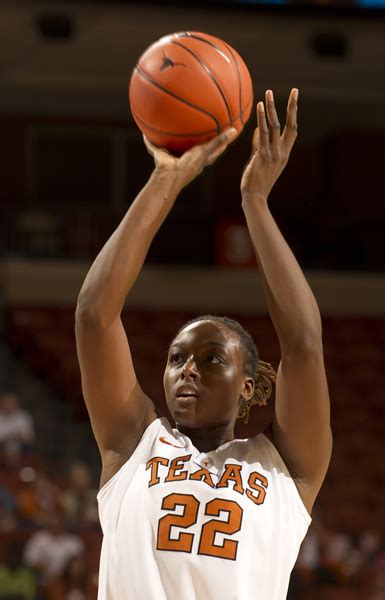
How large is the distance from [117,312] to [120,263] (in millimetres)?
117

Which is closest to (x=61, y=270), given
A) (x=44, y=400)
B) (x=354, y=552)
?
(x=44, y=400)

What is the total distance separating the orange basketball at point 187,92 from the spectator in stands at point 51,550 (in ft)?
18.4

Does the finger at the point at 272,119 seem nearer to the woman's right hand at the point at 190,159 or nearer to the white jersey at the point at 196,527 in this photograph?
the woman's right hand at the point at 190,159

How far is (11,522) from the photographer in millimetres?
8266

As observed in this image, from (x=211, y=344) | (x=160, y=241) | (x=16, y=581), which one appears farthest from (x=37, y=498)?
(x=211, y=344)

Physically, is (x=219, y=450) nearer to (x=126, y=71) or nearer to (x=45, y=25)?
(x=45, y=25)

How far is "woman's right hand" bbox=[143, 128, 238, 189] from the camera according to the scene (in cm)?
257

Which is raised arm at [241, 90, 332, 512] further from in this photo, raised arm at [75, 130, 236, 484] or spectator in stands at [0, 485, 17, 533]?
spectator in stands at [0, 485, 17, 533]

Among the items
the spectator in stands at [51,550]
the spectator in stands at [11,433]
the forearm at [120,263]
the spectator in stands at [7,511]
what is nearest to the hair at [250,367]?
the forearm at [120,263]

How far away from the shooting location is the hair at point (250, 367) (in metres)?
2.80

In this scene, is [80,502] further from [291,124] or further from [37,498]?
[291,124]

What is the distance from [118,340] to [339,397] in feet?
30.8

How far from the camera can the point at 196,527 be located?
2496 mm

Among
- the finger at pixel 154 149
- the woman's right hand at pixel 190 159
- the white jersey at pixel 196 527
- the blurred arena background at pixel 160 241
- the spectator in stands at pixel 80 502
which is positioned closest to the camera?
the white jersey at pixel 196 527
